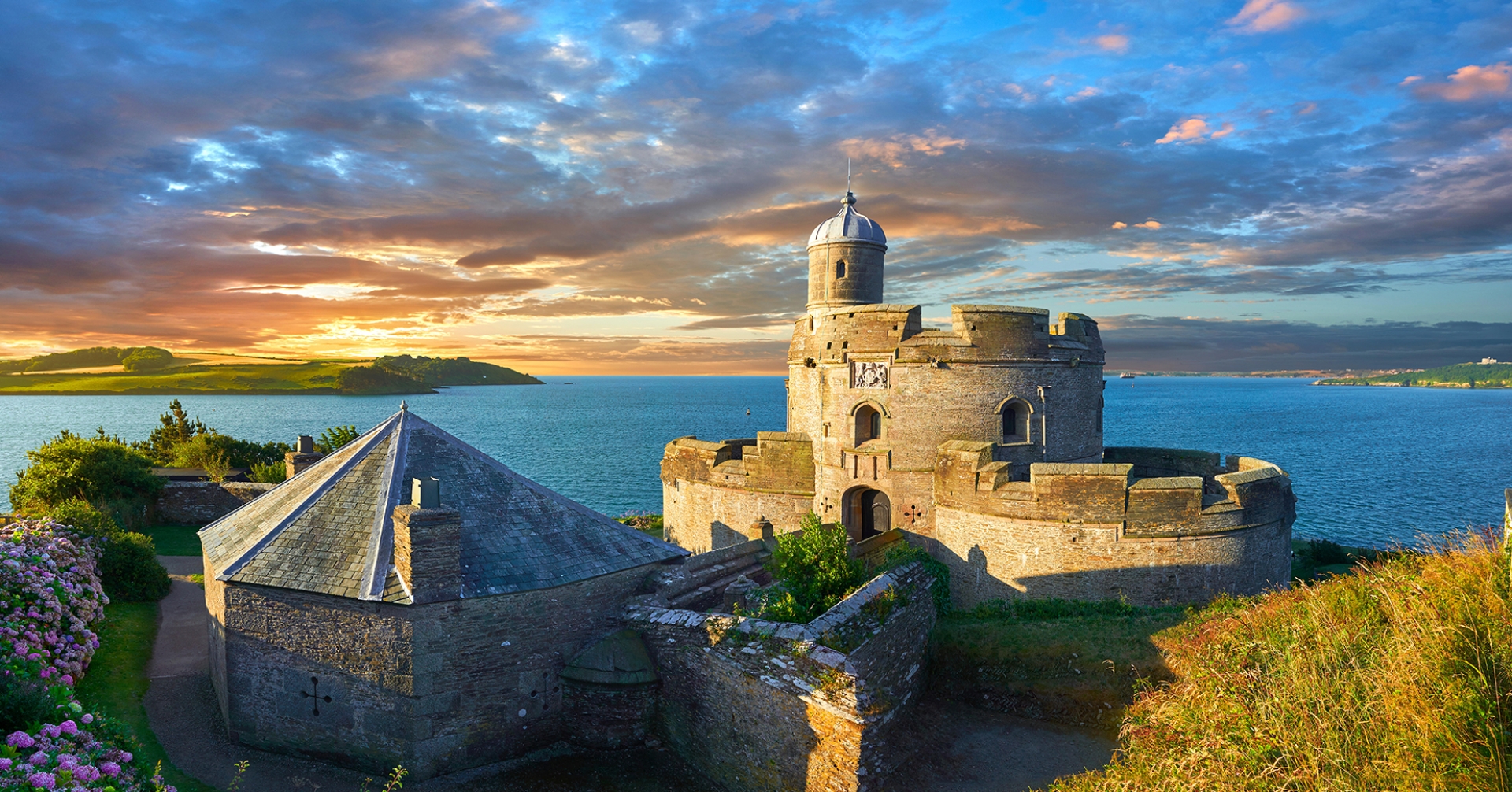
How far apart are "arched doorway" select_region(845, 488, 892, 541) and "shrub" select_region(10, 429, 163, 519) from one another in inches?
1019

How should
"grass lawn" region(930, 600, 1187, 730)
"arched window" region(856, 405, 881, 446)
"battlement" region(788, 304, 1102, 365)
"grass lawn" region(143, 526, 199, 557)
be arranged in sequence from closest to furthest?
"grass lawn" region(930, 600, 1187, 730), "battlement" region(788, 304, 1102, 365), "arched window" region(856, 405, 881, 446), "grass lawn" region(143, 526, 199, 557)

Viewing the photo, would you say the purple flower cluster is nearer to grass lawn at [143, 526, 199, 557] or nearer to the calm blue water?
grass lawn at [143, 526, 199, 557]

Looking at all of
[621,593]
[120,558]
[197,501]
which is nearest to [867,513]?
[621,593]

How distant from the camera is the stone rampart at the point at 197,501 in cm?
3008

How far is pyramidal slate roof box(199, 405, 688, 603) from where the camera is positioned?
1298cm

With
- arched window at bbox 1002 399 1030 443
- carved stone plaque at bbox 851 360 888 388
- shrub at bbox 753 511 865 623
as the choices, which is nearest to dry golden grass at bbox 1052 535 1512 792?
shrub at bbox 753 511 865 623

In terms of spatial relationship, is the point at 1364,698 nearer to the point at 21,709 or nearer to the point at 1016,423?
the point at 21,709

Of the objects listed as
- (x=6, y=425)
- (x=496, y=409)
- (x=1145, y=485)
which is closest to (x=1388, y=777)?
(x=1145, y=485)

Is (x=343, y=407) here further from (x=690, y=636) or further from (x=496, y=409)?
(x=690, y=636)

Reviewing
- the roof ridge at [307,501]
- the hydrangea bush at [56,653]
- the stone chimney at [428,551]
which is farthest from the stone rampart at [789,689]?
the hydrangea bush at [56,653]

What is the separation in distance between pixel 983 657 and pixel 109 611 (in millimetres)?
21488

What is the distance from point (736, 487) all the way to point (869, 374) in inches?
251

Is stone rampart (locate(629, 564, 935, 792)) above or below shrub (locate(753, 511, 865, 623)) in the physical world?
below

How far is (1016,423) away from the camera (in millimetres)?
22281
